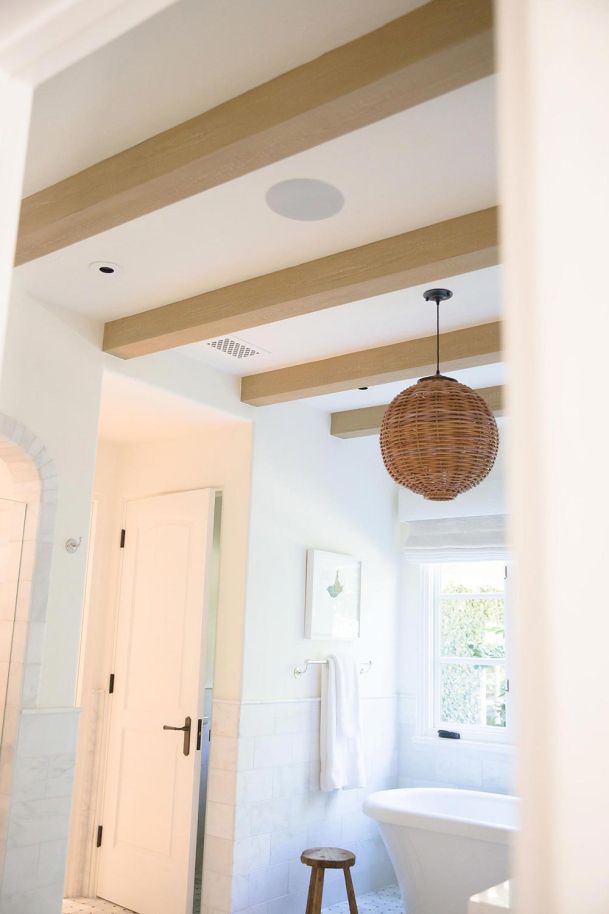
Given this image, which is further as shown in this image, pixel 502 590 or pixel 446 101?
pixel 502 590

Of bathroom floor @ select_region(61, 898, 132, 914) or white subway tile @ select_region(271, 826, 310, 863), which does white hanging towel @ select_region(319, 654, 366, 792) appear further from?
bathroom floor @ select_region(61, 898, 132, 914)

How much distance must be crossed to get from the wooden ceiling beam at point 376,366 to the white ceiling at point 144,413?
29cm

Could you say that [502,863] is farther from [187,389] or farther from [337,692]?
[187,389]

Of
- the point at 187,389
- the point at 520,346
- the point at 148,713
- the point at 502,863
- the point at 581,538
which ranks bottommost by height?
the point at 502,863

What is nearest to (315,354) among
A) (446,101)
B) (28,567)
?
(28,567)

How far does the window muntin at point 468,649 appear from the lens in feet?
16.8

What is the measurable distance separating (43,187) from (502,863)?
3.47 m

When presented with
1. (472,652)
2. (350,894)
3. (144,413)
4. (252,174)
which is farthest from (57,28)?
(472,652)

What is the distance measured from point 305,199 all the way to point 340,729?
3.07 meters

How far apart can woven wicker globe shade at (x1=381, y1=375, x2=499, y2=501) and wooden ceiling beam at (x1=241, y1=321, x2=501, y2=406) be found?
2.23ft

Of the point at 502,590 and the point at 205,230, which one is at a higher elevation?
the point at 205,230

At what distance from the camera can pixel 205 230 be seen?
110 inches

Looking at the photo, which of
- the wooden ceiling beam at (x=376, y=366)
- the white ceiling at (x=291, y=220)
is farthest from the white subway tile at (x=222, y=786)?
the white ceiling at (x=291, y=220)

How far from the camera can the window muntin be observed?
512cm
